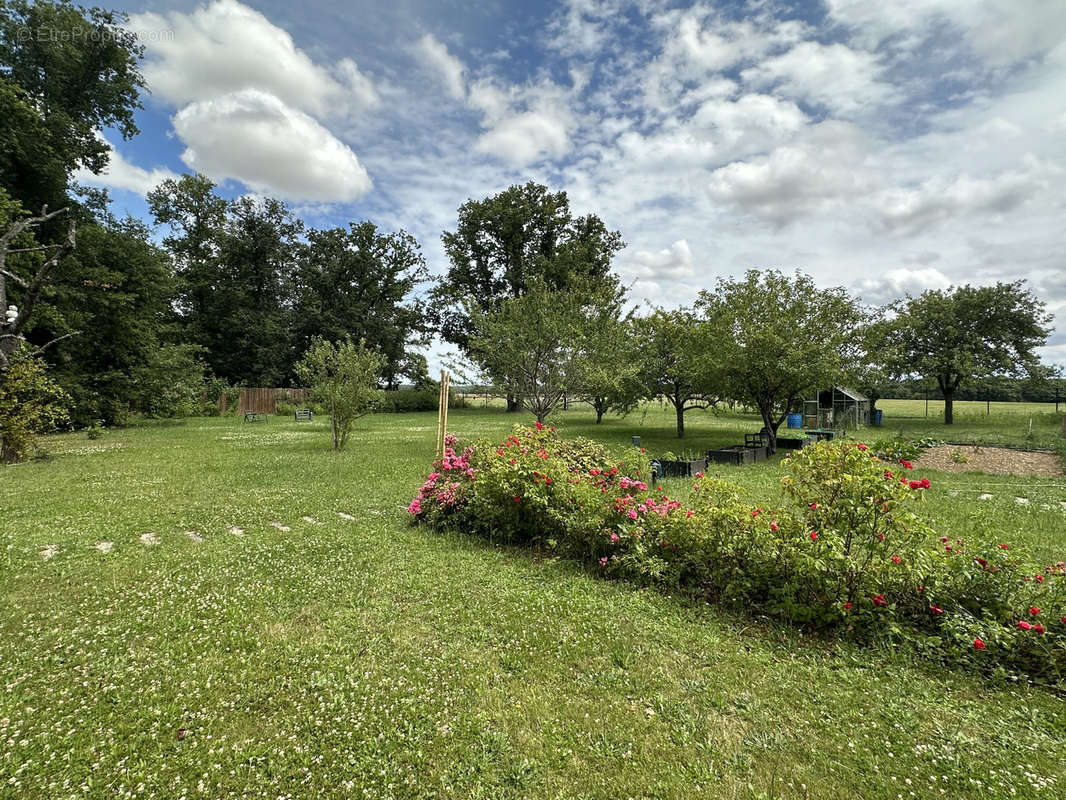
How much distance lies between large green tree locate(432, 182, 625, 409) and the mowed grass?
101 ft

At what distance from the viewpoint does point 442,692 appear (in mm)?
2818

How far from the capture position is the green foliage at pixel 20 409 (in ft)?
34.3

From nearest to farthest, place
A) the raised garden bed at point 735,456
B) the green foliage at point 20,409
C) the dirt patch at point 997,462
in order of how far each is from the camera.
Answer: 1. the green foliage at point 20,409
2. the dirt patch at point 997,462
3. the raised garden bed at point 735,456

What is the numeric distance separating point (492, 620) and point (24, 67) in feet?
94.5

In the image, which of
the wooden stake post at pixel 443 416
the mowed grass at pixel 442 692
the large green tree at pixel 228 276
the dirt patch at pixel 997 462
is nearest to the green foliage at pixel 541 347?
the wooden stake post at pixel 443 416

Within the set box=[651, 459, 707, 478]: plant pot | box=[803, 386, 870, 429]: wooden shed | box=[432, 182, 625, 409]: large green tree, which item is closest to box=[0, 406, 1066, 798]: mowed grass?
box=[651, 459, 707, 478]: plant pot

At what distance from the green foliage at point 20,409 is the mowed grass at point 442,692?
8214 mm

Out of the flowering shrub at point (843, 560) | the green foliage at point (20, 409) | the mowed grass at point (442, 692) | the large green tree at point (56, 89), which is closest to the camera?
the mowed grass at point (442, 692)

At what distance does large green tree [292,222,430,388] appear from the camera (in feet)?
120

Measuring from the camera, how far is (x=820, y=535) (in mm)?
3521

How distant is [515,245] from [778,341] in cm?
2627

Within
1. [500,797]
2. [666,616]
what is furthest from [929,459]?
[500,797]

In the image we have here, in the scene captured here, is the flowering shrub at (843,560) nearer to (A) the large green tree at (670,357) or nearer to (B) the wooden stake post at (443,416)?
(B) the wooden stake post at (443,416)

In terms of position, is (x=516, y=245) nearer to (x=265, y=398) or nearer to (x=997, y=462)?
(x=265, y=398)
